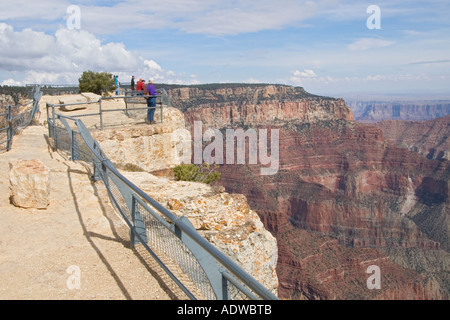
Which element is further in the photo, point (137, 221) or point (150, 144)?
point (150, 144)

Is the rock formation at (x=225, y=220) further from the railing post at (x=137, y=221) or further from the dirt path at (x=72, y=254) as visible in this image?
the railing post at (x=137, y=221)

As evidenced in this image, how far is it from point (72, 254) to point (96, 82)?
Answer: 79.8ft

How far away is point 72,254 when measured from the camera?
5258 mm

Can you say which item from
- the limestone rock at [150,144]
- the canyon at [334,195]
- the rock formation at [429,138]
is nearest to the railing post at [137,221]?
the limestone rock at [150,144]

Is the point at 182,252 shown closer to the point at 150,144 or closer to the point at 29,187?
the point at 29,187

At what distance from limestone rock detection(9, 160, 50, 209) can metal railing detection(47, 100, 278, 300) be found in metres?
1.06

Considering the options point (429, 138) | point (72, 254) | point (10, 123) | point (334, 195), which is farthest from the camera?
point (429, 138)

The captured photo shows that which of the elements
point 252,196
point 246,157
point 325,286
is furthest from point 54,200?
point 246,157

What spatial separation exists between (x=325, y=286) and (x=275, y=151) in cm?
5989

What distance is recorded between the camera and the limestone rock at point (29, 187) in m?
6.64

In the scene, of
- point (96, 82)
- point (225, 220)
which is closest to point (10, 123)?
point (225, 220)

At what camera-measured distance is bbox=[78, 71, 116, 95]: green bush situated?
2750cm

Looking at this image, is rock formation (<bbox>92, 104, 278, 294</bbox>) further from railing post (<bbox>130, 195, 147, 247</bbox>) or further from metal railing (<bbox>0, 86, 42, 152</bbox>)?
metal railing (<bbox>0, 86, 42, 152</bbox>)
